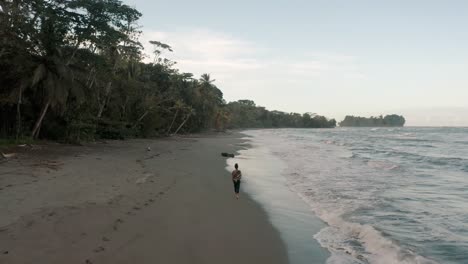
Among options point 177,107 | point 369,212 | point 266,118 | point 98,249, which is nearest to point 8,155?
point 98,249

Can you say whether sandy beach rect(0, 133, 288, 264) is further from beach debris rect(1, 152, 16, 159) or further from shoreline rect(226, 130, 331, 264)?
beach debris rect(1, 152, 16, 159)

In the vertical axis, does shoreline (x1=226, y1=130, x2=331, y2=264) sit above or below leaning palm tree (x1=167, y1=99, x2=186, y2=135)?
below

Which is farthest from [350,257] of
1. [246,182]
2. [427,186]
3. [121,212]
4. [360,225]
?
[427,186]

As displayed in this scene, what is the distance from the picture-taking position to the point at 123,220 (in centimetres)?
781

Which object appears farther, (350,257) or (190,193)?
(190,193)

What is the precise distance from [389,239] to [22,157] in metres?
14.3

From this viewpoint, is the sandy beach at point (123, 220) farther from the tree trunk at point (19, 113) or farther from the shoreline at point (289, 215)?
the tree trunk at point (19, 113)

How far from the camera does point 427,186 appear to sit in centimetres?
1488

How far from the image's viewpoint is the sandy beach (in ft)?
19.6

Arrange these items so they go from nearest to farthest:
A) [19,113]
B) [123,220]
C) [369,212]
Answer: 1. [123,220]
2. [369,212]
3. [19,113]

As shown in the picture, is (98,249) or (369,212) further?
(369,212)

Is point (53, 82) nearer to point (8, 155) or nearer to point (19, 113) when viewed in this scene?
point (19, 113)

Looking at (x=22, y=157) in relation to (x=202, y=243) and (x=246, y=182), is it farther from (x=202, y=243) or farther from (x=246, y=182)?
(x=202, y=243)

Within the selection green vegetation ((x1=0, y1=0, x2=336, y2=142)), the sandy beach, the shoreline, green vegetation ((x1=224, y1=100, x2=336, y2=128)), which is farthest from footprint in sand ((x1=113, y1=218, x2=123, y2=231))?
green vegetation ((x1=224, y1=100, x2=336, y2=128))
